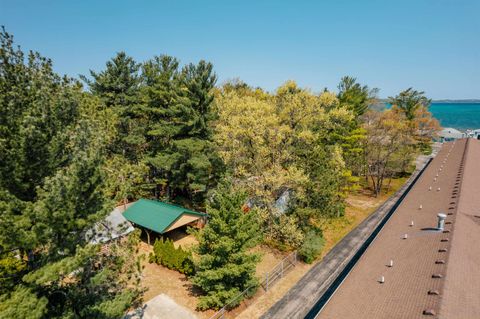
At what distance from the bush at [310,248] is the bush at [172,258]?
996 centimetres

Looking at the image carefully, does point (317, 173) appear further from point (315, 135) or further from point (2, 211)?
point (2, 211)

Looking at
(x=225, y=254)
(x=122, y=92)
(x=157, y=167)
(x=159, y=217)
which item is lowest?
(x=225, y=254)

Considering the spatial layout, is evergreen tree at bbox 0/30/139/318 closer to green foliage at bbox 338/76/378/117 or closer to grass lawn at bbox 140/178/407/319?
grass lawn at bbox 140/178/407/319

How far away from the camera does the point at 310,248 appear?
926 inches

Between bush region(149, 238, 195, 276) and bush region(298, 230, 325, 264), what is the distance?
9960 millimetres

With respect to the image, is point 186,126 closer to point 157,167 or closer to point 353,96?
point 157,167

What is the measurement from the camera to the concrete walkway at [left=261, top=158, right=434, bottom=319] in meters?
17.5

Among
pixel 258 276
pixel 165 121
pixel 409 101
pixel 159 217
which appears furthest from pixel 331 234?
pixel 409 101

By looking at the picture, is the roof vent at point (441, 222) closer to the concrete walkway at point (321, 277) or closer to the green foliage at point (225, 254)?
the concrete walkway at point (321, 277)

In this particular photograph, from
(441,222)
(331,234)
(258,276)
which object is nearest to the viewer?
(441,222)

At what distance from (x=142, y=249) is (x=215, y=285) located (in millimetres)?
10571

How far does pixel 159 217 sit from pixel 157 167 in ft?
25.0

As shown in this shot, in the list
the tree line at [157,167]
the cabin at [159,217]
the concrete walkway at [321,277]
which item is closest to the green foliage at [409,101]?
the tree line at [157,167]

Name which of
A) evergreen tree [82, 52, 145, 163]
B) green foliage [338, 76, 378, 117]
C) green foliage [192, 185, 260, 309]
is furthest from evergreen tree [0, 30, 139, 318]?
green foliage [338, 76, 378, 117]
